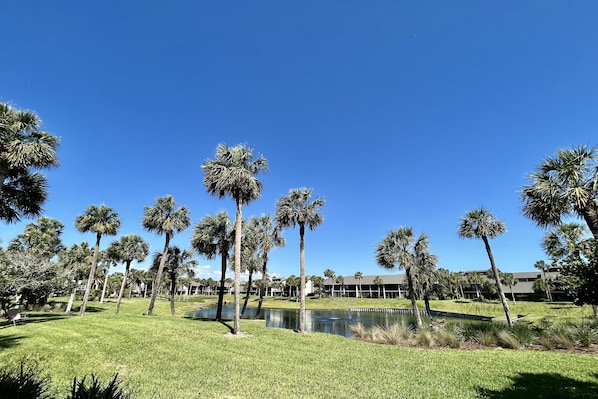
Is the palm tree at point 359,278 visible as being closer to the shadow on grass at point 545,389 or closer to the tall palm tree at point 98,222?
the tall palm tree at point 98,222

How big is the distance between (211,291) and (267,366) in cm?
14615

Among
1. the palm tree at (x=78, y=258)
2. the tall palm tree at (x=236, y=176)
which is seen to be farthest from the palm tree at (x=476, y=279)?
the palm tree at (x=78, y=258)

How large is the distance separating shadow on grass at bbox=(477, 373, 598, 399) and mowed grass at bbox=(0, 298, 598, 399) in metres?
0.02

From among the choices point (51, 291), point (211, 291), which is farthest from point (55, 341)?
point (211, 291)

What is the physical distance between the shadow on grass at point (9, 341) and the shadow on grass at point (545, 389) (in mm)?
16138

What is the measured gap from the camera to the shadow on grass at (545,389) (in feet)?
23.6

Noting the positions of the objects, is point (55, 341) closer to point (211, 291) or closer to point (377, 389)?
point (377, 389)

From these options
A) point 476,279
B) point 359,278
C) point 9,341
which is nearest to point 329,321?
point 9,341

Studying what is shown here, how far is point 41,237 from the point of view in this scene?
3603 centimetres

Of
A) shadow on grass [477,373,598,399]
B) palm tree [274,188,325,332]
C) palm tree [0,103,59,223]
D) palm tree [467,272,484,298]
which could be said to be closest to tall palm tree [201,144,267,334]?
palm tree [274,188,325,332]

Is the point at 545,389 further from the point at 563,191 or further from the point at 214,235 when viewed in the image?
the point at 214,235

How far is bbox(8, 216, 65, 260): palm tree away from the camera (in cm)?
3438

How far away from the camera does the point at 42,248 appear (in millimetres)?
34375

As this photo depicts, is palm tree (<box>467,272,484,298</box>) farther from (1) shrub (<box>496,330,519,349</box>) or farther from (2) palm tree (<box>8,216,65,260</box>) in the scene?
(2) palm tree (<box>8,216,65,260</box>)
